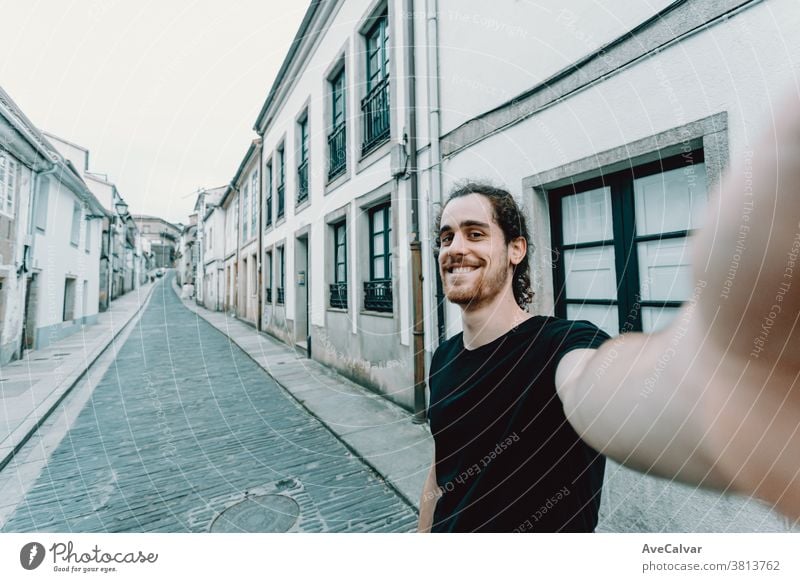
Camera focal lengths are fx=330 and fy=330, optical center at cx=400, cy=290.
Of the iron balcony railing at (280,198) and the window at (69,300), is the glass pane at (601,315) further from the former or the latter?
the window at (69,300)

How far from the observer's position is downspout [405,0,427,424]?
12.2 feet

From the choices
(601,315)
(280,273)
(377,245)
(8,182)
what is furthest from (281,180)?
(601,315)

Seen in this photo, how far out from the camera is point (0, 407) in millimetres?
3863

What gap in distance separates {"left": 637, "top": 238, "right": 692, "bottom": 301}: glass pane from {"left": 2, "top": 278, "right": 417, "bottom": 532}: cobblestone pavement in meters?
2.08

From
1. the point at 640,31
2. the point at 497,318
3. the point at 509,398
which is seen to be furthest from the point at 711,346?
the point at 640,31

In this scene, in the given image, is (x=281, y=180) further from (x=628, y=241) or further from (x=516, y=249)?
(x=516, y=249)

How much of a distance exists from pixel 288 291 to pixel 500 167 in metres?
7.00

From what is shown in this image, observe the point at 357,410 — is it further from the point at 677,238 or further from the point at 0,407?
the point at 0,407

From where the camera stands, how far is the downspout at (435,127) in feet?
11.1

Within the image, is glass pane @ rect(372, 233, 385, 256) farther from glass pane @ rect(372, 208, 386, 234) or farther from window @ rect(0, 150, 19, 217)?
window @ rect(0, 150, 19, 217)

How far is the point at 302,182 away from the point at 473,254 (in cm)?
731

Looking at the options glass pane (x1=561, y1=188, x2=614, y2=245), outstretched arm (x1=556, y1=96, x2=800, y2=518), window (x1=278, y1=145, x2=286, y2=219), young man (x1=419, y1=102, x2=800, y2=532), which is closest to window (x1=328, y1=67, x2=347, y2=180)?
window (x1=278, y1=145, x2=286, y2=219)
